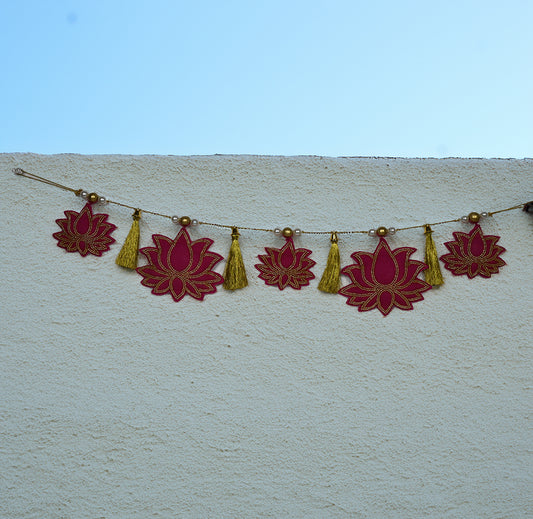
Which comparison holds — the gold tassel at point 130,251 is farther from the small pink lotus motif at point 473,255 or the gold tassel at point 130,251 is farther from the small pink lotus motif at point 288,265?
the small pink lotus motif at point 473,255

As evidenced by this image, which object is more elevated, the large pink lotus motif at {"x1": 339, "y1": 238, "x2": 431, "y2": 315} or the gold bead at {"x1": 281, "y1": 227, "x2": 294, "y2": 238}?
the gold bead at {"x1": 281, "y1": 227, "x2": 294, "y2": 238}

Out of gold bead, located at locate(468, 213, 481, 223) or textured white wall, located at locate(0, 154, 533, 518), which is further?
→ gold bead, located at locate(468, 213, 481, 223)

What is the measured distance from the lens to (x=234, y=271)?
5.66 ft

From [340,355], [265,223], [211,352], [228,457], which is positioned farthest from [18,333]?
[340,355]

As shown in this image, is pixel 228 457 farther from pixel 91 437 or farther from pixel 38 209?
pixel 38 209

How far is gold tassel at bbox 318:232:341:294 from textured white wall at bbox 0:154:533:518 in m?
0.05

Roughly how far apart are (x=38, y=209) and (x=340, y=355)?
1254mm

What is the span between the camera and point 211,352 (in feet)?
5.65

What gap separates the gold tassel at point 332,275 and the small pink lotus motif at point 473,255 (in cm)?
40

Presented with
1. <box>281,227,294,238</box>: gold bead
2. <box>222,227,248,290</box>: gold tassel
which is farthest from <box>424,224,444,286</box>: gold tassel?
<box>222,227,248,290</box>: gold tassel

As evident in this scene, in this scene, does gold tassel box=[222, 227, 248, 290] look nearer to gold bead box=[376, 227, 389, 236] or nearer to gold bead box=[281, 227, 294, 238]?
gold bead box=[281, 227, 294, 238]

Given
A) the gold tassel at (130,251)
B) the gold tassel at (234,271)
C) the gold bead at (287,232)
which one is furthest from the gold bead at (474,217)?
the gold tassel at (130,251)

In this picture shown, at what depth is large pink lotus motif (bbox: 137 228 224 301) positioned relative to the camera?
1753 mm

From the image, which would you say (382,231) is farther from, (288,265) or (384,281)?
(288,265)
